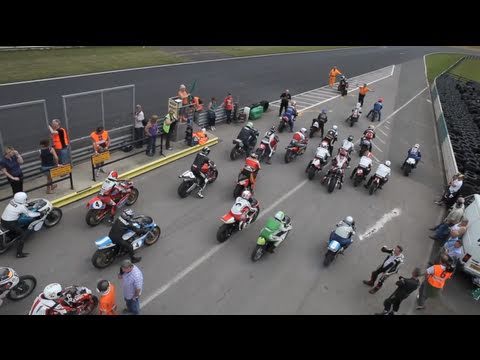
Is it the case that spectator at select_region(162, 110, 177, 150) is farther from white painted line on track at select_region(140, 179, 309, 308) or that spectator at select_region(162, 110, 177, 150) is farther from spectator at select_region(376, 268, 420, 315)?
spectator at select_region(376, 268, 420, 315)

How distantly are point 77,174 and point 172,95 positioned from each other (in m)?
11.2

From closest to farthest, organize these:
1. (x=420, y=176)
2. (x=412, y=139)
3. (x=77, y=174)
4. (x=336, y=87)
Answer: (x=77, y=174), (x=420, y=176), (x=412, y=139), (x=336, y=87)

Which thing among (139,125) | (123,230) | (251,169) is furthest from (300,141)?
(123,230)

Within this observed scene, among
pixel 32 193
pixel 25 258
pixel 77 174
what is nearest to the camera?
pixel 25 258

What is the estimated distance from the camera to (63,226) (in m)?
11.0

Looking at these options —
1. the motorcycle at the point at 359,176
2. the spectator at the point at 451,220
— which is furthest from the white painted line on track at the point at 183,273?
the spectator at the point at 451,220

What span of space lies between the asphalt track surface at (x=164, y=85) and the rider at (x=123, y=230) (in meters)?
4.77

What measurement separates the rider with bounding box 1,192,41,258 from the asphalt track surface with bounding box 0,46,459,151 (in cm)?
323

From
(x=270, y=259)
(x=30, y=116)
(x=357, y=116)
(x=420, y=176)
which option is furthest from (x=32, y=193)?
(x=357, y=116)

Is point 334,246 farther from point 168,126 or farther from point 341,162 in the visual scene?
point 168,126

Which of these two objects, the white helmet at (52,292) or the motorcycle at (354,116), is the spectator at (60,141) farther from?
the motorcycle at (354,116)

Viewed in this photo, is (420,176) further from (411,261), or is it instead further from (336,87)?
(336,87)

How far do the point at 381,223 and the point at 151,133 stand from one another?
30.9ft

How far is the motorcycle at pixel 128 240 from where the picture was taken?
9469 mm
